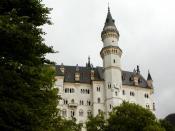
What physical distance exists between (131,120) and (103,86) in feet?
143

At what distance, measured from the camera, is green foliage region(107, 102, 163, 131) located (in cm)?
6556

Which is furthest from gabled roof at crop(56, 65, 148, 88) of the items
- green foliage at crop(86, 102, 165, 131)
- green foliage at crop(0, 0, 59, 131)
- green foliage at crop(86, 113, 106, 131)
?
green foliage at crop(0, 0, 59, 131)

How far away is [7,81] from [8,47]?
195 cm

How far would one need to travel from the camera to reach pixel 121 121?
2596 inches

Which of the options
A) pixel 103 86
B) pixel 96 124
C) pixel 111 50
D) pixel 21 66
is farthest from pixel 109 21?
pixel 21 66

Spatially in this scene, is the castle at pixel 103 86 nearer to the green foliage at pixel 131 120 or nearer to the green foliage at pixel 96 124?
the green foliage at pixel 96 124

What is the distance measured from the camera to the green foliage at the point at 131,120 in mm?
65562

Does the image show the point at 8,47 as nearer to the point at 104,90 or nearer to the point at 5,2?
the point at 5,2

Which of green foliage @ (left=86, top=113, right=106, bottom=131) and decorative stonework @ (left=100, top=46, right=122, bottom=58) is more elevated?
decorative stonework @ (left=100, top=46, right=122, bottom=58)

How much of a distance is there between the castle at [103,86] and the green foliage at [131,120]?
35.8 metres

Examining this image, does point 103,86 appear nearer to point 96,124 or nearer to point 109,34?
point 109,34

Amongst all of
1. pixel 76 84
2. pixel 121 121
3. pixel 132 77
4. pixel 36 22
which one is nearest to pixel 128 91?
pixel 132 77

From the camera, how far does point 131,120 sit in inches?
2591

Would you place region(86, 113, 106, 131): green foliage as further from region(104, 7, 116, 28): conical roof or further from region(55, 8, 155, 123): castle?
region(104, 7, 116, 28): conical roof
